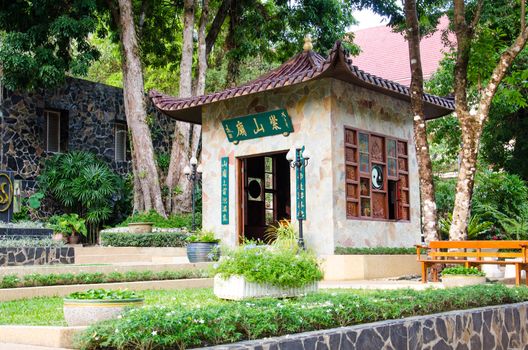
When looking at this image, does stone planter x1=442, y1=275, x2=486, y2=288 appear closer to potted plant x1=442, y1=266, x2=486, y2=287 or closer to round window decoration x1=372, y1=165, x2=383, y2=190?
potted plant x1=442, y1=266, x2=486, y2=287

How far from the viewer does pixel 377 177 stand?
14.9m

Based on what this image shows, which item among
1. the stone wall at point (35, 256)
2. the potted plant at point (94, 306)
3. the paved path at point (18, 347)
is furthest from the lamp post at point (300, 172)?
the paved path at point (18, 347)

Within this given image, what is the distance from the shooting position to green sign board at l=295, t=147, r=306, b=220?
1343 cm

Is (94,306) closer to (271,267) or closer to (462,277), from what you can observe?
(271,267)

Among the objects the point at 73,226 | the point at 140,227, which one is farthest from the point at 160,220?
the point at 73,226

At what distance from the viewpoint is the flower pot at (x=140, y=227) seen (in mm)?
17086

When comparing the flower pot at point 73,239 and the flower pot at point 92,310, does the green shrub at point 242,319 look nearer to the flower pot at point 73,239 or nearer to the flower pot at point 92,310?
the flower pot at point 92,310

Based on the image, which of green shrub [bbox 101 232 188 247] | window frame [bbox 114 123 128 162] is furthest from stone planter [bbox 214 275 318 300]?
window frame [bbox 114 123 128 162]

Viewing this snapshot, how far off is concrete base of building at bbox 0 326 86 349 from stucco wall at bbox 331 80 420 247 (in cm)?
875

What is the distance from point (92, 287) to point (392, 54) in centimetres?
2657

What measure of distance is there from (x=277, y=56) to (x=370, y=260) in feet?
36.5

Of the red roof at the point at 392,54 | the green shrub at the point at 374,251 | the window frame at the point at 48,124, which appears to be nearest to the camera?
the green shrub at the point at 374,251

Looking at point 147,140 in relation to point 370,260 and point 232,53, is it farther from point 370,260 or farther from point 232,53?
point 370,260

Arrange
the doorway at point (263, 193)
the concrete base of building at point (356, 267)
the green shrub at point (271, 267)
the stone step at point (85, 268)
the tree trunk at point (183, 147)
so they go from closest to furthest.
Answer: the green shrub at point (271, 267) → the stone step at point (85, 268) → the concrete base of building at point (356, 267) → the doorway at point (263, 193) → the tree trunk at point (183, 147)
